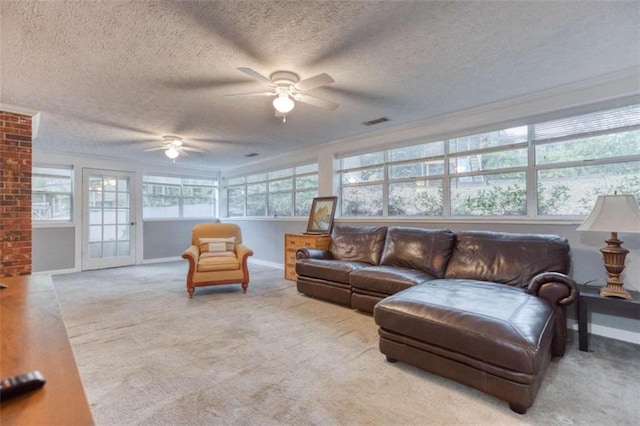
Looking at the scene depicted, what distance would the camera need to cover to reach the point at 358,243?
14.0 feet

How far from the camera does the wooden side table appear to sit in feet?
7.67

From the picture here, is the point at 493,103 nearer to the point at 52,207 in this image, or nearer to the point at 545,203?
the point at 545,203

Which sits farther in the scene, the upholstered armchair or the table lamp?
the upholstered armchair

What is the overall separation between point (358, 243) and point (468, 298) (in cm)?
210

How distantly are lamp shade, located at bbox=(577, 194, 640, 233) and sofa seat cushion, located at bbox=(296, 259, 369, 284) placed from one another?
2206mm

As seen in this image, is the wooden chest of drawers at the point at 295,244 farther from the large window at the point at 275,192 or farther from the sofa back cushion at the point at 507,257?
the sofa back cushion at the point at 507,257

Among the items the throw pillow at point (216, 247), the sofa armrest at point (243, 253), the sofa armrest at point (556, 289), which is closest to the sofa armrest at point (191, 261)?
the throw pillow at point (216, 247)

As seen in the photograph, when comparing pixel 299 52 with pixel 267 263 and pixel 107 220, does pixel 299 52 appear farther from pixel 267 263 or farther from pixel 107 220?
pixel 107 220

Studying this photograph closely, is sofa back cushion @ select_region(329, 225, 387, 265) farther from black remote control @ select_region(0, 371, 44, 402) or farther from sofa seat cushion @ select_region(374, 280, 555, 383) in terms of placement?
black remote control @ select_region(0, 371, 44, 402)

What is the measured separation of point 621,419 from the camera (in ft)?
5.41

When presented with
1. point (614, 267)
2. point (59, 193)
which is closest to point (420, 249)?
point (614, 267)

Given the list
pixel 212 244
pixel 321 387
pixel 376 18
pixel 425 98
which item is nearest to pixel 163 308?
pixel 212 244

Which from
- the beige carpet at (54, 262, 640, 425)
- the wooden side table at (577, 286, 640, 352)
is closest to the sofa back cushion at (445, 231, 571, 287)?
the wooden side table at (577, 286, 640, 352)

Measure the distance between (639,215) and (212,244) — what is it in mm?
4813
